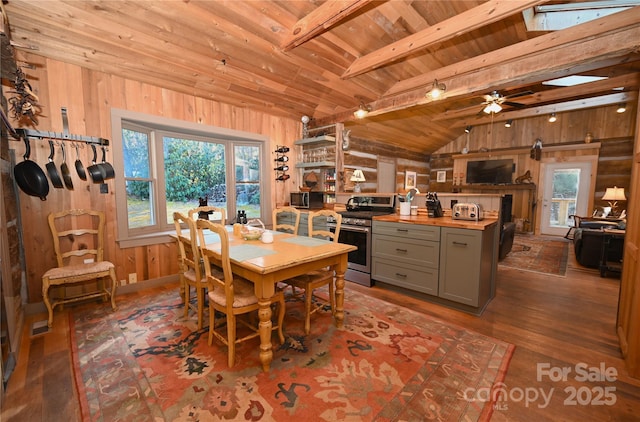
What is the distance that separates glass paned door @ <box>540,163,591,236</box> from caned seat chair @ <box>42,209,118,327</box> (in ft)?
30.5

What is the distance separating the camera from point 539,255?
16.5 feet

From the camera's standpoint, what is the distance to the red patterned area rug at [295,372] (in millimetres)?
1515

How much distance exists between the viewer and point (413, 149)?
8117 millimetres

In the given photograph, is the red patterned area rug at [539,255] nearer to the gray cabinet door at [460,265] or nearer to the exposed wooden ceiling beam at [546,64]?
the gray cabinet door at [460,265]

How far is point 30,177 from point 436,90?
168 inches

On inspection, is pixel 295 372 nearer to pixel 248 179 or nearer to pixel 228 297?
pixel 228 297

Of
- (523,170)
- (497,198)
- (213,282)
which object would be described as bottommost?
(213,282)

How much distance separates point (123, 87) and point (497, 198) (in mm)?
4426

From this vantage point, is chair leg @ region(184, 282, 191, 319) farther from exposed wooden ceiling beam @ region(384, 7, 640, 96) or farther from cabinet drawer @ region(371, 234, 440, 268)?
exposed wooden ceiling beam @ region(384, 7, 640, 96)

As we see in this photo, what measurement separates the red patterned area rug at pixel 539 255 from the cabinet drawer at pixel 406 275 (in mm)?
2397

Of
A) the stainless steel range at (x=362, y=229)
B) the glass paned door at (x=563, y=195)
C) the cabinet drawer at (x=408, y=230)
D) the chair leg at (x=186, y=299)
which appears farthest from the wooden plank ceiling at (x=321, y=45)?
the glass paned door at (x=563, y=195)

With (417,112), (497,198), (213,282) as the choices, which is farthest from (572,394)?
(417,112)

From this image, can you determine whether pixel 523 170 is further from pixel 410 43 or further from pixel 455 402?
pixel 455 402

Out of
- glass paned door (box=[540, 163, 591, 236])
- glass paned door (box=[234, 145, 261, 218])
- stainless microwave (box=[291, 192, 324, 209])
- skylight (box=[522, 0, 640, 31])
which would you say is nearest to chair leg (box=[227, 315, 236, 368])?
stainless microwave (box=[291, 192, 324, 209])
